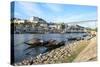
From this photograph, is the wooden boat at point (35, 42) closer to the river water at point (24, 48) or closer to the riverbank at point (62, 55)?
the river water at point (24, 48)

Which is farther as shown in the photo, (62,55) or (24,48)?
(62,55)

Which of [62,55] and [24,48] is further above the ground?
[24,48]

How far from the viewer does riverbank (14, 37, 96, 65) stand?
2.36 meters

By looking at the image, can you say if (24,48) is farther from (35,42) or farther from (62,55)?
(62,55)

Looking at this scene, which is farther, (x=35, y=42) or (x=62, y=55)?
(x=62, y=55)

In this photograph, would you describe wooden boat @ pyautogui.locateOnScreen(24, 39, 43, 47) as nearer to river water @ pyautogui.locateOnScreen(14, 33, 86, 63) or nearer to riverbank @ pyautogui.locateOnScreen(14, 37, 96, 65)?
river water @ pyautogui.locateOnScreen(14, 33, 86, 63)

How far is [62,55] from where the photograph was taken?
8.11ft

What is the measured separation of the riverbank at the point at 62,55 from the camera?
7.75ft

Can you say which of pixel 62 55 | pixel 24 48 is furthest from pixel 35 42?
pixel 62 55

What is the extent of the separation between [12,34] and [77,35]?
0.85m

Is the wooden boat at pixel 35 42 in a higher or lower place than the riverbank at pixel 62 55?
Result: higher

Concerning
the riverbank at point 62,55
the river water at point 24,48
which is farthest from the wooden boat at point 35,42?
the riverbank at point 62,55

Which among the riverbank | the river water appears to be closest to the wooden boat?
the river water
